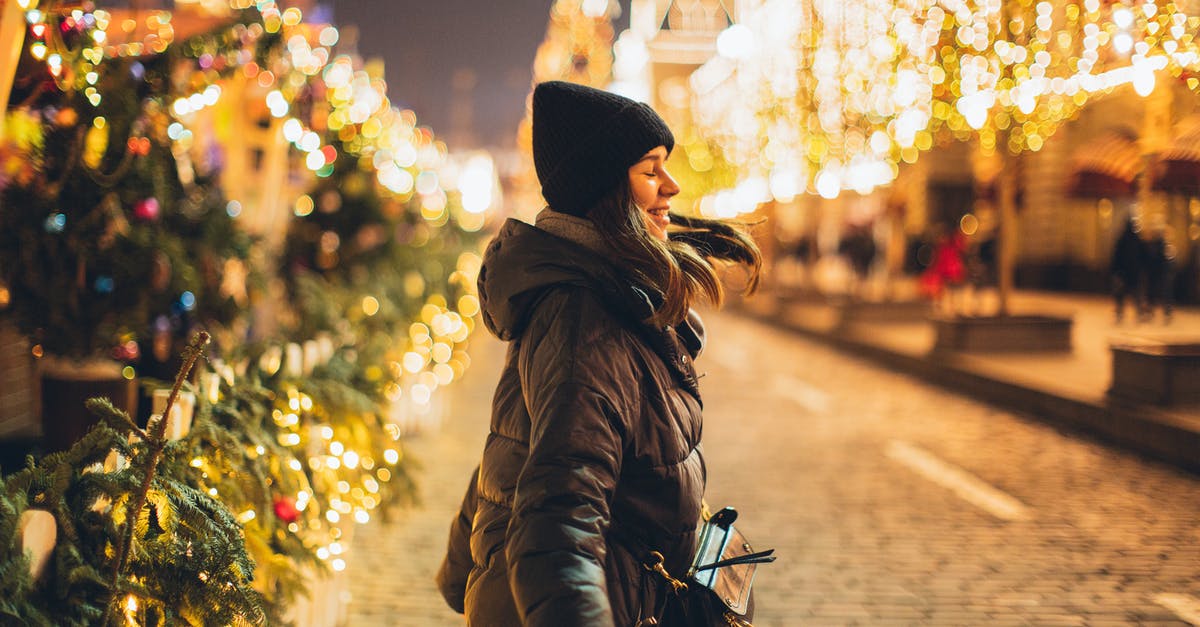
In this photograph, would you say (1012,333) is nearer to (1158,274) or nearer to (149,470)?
(1158,274)

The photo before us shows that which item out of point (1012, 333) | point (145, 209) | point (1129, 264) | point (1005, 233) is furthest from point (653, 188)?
point (1129, 264)

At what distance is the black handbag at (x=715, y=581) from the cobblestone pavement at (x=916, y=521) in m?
2.78

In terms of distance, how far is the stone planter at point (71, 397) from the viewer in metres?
7.07

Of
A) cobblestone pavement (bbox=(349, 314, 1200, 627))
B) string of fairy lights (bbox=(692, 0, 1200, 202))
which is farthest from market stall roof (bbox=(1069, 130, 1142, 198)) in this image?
cobblestone pavement (bbox=(349, 314, 1200, 627))

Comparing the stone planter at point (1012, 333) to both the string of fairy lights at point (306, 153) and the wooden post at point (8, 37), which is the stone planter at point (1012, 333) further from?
the wooden post at point (8, 37)

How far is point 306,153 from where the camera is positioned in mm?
13281

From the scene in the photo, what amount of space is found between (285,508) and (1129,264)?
1991 cm

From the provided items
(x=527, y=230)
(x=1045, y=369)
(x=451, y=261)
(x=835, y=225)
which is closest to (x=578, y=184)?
(x=527, y=230)

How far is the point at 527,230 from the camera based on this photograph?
95.7 inches

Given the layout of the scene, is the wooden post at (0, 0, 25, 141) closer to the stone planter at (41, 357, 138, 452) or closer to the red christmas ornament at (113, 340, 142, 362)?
the stone planter at (41, 357, 138, 452)

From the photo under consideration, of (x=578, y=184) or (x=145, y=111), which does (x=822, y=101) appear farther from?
(x=578, y=184)

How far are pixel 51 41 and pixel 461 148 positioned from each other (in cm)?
12958

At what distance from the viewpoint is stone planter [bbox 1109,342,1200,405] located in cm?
1012

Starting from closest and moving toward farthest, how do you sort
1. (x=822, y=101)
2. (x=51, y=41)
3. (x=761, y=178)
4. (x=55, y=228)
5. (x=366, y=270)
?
(x=51, y=41) → (x=55, y=228) → (x=366, y=270) → (x=822, y=101) → (x=761, y=178)
